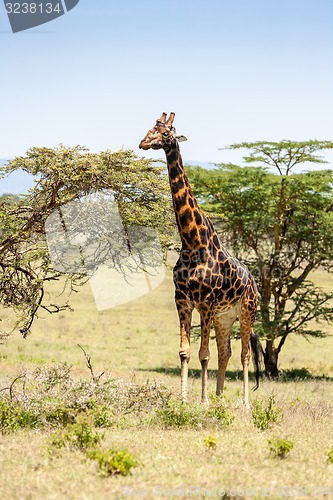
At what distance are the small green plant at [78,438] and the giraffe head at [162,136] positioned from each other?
408 centimetres

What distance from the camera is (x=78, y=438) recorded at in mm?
7727

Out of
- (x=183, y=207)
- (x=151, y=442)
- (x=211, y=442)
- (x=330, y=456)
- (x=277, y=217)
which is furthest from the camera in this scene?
(x=277, y=217)

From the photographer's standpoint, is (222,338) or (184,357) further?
(222,338)

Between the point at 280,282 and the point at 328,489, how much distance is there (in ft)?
52.2

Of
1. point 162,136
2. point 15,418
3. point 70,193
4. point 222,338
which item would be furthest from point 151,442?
point 70,193

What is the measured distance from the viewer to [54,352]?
952 inches

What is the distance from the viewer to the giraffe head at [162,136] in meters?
9.67

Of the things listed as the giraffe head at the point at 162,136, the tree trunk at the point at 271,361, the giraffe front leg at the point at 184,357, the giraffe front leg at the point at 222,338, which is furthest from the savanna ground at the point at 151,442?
the tree trunk at the point at 271,361

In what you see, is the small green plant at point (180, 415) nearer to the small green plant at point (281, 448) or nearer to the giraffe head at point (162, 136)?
the small green plant at point (281, 448)

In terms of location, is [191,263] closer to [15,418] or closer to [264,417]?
[264,417]

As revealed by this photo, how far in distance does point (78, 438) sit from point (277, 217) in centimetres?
1515

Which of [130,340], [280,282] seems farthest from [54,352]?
[280,282]

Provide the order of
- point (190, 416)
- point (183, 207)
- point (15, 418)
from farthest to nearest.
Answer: point (183, 207) → point (190, 416) → point (15, 418)

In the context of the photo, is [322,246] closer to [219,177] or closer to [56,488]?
[219,177]
